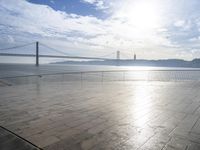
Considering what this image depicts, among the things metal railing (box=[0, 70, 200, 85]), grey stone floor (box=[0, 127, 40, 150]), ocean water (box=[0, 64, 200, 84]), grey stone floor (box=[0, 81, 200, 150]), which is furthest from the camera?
metal railing (box=[0, 70, 200, 85])

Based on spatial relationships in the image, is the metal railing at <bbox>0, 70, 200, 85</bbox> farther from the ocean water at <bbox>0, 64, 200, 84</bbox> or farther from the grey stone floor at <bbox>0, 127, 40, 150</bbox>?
the grey stone floor at <bbox>0, 127, 40, 150</bbox>

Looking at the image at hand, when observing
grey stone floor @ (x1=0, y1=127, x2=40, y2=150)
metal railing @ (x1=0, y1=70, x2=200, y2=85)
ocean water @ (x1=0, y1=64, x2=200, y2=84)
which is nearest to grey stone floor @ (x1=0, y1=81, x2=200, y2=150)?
grey stone floor @ (x1=0, y1=127, x2=40, y2=150)

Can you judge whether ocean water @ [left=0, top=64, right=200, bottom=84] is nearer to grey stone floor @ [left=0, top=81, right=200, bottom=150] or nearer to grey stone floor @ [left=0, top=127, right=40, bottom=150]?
grey stone floor @ [left=0, top=81, right=200, bottom=150]

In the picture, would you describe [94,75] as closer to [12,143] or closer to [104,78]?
[104,78]

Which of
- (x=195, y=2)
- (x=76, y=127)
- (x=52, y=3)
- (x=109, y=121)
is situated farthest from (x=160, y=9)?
(x=76, y=127)

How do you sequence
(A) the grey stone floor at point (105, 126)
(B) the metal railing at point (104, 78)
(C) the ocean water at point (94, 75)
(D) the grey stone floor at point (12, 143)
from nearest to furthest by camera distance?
(D) the grey stone floor at point (12, 143)
(A) the grey stone floor at point (105, 126)
(C) the ocean water at point (94, 75)
(B) the metal railing at point (104, 78)

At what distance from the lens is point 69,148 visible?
181 cm

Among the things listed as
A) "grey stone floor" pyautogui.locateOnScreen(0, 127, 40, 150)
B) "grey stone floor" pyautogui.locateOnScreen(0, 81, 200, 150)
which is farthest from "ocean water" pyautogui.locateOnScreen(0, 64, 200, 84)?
"grey stone floor" pyautogui.locateOnScreen(0, 127, 40, 150)

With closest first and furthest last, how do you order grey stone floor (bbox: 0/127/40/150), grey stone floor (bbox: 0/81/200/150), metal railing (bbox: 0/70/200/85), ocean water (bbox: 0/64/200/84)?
A: grey stone floor (bbox: 0/127/40/150) < grey stone floor (bbox: 0/81/200/150) < ocean water (bbox: 0/64/200/84) < metal railing (bbox: 0/70/200/85)

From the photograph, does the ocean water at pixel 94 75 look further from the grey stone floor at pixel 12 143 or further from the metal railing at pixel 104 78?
the grey stone floor at pixel 12 143

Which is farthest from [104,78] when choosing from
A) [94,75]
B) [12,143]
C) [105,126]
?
[12,143]

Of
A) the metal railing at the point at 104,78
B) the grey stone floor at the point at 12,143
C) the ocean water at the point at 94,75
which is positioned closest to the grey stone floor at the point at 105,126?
the grey stone floor at the point at 12,143

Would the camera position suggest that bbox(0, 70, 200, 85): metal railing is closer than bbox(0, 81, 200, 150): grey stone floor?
No

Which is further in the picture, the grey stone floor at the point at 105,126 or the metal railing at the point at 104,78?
the metal railing at the point at 104,78
